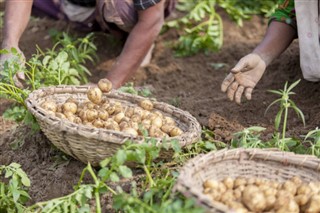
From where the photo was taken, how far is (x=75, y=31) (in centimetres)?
391

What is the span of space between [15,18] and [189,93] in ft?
3.15

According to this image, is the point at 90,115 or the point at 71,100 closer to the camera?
the point at 90,115

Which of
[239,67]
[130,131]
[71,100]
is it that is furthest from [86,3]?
[130,131]

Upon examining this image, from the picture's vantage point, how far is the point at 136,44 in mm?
3168

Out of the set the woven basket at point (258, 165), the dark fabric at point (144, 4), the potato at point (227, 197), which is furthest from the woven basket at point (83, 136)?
the dark fabric at point (144, 4)

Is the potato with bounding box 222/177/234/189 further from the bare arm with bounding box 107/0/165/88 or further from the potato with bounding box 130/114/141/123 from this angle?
the bare arm with bounding box 107/0/165/88

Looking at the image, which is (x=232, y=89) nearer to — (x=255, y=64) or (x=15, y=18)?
(x=255, y=64)

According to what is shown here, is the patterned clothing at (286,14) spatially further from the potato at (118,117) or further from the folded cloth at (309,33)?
the potato at (118,117)

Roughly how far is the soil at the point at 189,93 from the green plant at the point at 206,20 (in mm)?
55

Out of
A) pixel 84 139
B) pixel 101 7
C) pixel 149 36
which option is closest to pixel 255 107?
pixel 149 36

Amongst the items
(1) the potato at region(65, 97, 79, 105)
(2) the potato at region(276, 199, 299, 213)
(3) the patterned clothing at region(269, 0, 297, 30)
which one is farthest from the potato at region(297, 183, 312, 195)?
(3) the patterned clothing at region(269, 0, 297, 30)

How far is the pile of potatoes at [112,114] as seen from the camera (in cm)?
231

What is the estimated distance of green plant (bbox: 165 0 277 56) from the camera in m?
3.86

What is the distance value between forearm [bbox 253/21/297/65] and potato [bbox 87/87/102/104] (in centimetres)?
72
